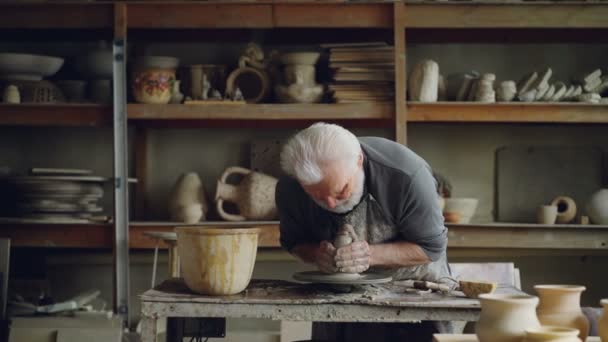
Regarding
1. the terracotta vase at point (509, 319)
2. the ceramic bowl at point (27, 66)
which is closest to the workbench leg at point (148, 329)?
the terracotta vase at point (509, 319)

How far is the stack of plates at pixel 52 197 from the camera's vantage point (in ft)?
15.2

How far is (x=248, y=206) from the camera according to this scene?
4.74m

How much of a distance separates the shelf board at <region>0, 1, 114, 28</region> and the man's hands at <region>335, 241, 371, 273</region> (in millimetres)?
2442

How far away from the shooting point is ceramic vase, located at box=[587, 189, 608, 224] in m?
4.73

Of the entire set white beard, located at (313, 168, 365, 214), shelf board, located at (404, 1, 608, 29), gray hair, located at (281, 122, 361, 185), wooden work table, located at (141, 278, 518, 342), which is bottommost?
wooden work table, located at (141, 278, 518, 342)

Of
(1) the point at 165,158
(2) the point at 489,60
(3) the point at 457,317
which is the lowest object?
(3) the point at 457,317

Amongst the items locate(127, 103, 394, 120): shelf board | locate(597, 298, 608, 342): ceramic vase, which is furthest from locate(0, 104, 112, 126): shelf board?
locate(597, 298, 608, 342): ceramic vase

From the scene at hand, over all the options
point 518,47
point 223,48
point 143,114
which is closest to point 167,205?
point 143,114

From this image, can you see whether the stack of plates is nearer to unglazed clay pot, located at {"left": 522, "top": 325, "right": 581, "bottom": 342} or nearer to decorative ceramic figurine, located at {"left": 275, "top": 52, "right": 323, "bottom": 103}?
decorative ceramic figurine, located at {"left": 275, "top": 52, "right": 323, "bottom": 103}

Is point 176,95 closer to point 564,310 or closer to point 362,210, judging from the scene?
point 362,210

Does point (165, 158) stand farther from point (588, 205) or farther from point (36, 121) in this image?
point (588, 205)

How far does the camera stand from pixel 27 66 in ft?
15.5

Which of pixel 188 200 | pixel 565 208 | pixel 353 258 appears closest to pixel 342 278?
pixel 353 258

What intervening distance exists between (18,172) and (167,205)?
95 cm
